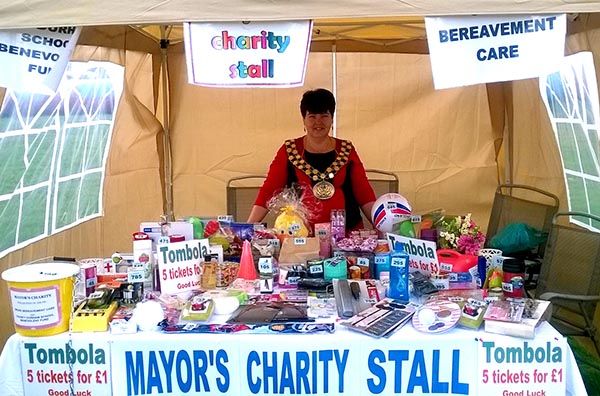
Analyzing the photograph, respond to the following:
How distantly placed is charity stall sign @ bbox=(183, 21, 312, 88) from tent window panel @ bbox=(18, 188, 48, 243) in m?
1.45

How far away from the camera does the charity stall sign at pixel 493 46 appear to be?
6.91 ft

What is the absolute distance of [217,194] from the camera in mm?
5016

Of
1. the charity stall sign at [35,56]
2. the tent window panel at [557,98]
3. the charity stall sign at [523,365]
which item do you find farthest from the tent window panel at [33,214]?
the tent window panel at [557,98]

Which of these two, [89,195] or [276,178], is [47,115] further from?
[276,178]

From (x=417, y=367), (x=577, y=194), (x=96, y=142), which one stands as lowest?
(x=417, y=367)

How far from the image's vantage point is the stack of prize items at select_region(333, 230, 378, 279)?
239 centimetres

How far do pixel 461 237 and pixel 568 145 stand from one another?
176cm

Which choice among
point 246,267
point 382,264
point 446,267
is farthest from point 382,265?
point 246,267

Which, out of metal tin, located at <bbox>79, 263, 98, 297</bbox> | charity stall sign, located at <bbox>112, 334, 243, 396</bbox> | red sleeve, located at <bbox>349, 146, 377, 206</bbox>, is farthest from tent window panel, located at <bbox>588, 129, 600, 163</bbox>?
metal tin, located at <bbox>79, 263, 98, 297</bbox>

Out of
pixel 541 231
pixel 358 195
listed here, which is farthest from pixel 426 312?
pixel 541 231

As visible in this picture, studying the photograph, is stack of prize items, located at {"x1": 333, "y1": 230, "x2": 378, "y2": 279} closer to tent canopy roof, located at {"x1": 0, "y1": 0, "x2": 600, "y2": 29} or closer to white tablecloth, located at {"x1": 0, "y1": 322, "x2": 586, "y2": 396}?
white tablecloth, located at {"x1": 0, "y1": 322, "x2": 586, "y2": 396}

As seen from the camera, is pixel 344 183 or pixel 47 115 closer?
pixel 47 115

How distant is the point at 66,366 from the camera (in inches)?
75.7

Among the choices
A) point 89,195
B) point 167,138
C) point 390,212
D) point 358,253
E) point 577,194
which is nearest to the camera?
point 358,253
